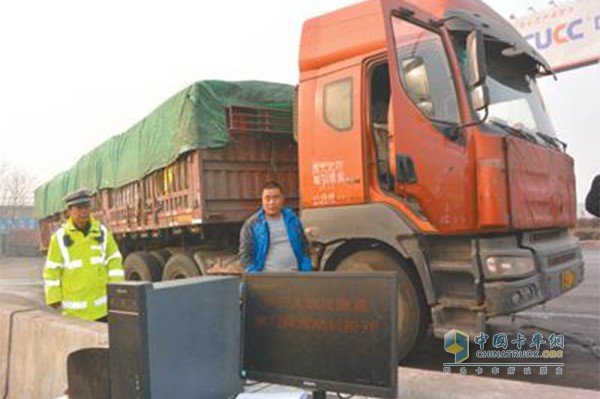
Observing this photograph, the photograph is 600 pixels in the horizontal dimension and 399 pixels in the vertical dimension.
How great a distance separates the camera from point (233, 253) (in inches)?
279

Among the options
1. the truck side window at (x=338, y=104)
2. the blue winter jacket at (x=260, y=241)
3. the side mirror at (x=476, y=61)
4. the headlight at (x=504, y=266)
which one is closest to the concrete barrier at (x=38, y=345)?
the blue winter jacket at (x=260, y=241)

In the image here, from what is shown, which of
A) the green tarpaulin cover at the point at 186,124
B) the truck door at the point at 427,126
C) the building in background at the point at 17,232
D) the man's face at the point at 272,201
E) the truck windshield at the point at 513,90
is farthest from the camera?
the building in background at the point at 17,232

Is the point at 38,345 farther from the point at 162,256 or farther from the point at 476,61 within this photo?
the point at 476,61

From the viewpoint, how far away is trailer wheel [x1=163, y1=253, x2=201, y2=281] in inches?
287

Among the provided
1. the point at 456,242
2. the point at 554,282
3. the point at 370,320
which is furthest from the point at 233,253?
the point at 370,320

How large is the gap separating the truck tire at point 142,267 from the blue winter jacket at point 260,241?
13.7 feet

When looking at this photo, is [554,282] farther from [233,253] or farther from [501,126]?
[233,253]

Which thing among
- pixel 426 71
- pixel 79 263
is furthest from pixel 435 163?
pixel 79 263

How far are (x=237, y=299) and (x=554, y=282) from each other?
332 cm

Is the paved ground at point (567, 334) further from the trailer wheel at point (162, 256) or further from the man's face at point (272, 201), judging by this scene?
the trailer wheel at point (162, 256)

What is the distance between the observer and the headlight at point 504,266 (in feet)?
14.8

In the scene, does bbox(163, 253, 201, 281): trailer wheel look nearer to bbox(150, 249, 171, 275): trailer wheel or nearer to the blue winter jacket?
bbox(150, 249, 171, 275): trailer wheel

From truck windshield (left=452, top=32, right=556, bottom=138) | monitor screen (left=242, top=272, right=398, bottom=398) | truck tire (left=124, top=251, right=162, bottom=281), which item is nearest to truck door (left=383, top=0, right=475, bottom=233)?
truck windshield (left=452, top=32, right=556, bottom=138)

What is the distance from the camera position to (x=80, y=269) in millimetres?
4688
